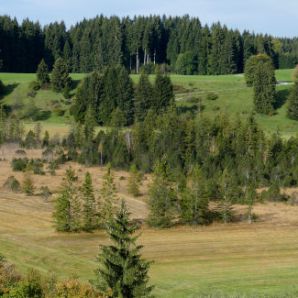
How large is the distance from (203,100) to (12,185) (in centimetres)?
5165

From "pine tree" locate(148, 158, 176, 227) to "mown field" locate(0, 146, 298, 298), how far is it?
100cm

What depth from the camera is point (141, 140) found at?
78500 mm

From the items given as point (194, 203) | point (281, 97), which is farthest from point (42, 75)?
point (194, 203)

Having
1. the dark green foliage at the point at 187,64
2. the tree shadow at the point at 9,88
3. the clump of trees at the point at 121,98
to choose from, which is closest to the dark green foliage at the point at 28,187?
the clump of trees at the point at 121,98

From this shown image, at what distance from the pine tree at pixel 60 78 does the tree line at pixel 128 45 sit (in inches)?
1157

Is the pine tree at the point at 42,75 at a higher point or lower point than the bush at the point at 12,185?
higher

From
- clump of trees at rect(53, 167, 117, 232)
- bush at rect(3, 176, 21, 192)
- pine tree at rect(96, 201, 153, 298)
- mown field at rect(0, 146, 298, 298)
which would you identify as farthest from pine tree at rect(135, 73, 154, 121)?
pine tree at rect(96, 201, 153, 298)

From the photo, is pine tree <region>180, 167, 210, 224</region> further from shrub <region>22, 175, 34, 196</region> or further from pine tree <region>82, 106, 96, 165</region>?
pine tree <region>82, 106, 96, 165</region>

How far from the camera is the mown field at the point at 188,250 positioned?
38709 millimetres

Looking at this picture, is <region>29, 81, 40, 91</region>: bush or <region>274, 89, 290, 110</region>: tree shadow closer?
<region>274, 89, 290, 110</region>: tree shadow

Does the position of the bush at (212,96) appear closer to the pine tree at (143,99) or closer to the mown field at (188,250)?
the pine tree at (143,99)

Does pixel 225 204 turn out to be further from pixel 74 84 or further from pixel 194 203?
pixel 74 84

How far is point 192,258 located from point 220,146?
103 ft

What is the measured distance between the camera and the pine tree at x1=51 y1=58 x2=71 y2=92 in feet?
369
